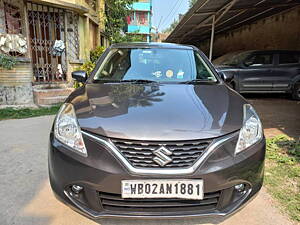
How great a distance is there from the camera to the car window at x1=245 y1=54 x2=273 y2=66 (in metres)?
6.70

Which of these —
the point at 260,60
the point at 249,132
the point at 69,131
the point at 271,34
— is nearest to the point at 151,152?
the point at 69,131

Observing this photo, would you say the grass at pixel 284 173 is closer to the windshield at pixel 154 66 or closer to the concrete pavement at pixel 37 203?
the concrete pavement at pixel 37 203

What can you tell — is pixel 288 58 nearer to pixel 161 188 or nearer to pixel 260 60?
pixel 260 60

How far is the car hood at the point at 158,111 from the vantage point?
1.47m

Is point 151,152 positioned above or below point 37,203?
above

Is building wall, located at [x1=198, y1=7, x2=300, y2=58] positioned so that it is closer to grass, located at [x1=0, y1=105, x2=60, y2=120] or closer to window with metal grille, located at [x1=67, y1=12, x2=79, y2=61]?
window with metal grille, located at [x1=67, y1=12, x2=79, y2=61]

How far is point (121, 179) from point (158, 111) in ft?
1.78

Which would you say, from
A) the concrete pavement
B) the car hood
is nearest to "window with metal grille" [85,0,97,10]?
the concrete pavement

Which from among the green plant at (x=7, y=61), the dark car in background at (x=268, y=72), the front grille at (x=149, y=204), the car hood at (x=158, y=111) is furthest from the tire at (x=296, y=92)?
the green plant at (x=7, y=61)

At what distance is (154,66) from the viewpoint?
2.62 metres

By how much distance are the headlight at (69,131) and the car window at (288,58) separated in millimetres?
6755

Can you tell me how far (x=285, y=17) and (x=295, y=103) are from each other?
399 centimetres

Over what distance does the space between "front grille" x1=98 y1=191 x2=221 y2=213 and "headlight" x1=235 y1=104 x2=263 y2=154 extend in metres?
0.38

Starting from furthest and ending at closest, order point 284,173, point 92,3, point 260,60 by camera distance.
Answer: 1. point 92,3
2. point 260,60
3. point 284,173
